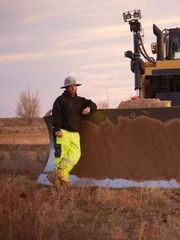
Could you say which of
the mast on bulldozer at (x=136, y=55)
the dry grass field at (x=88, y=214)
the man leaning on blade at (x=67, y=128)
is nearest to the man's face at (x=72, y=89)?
the man leaning on blade at (x=67, y=128)

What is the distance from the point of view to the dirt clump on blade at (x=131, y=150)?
8633 mm

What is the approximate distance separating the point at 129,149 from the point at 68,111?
1111 millimetres

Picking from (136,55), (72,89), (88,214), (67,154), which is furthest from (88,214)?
(136,55)

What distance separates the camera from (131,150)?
28.9ft

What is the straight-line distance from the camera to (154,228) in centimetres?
541

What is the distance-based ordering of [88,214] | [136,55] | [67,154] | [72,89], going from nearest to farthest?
1. [88,214]
2. [67,154]
3. [72,89]
4. [136,55]

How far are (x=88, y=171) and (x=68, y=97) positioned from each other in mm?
1217

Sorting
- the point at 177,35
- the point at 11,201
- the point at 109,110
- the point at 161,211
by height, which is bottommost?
the point at 161,211

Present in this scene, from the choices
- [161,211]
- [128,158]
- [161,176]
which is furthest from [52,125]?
[161,211]

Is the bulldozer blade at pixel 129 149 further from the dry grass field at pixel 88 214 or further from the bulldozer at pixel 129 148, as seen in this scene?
the dry grass field at pixel 88 214

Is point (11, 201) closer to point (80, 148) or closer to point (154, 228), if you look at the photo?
point (154, 228)

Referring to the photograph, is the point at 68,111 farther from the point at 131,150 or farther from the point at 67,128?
the point at 131,150

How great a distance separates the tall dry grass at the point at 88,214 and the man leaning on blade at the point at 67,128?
354 mm

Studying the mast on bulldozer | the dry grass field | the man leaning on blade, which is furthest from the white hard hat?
the mast on bulldozer
